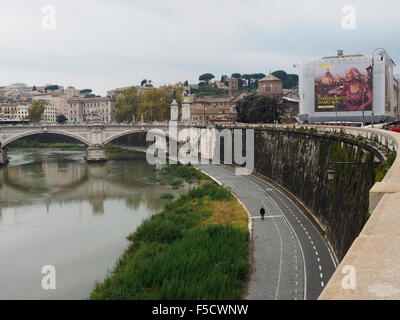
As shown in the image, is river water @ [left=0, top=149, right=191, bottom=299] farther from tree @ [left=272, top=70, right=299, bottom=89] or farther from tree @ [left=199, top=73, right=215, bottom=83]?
tree @ [left=199, top=73, right=215, bottom=83]

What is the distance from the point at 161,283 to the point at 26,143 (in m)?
69.9

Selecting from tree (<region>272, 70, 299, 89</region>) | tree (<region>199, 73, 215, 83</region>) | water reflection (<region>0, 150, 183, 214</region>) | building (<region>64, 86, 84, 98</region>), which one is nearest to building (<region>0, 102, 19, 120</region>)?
building (<region>64, 86, 84, 98</region>)

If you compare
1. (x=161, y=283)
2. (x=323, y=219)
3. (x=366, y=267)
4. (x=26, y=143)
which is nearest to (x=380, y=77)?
(x=323, y=219)

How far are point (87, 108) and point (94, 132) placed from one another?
70.9 m

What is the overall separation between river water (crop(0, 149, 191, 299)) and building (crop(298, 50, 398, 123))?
21075mm

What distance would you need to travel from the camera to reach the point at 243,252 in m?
15.7

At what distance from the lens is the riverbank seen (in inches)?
491

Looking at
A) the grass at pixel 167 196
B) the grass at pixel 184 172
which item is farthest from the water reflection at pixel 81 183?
the grass at pixel 184 172

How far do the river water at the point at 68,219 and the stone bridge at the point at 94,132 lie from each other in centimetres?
534

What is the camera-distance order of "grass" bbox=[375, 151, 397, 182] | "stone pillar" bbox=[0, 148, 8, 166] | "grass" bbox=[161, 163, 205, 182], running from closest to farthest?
"grass" bbox=[375, 151, 397, 182] < "grass" bbox=[161, 163, 205, 182] < "stone pillar" bbox=[0, 148, 8, 166]

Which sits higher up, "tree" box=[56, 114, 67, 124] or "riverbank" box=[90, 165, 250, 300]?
"tree" box=[56, 114, 67, 124]

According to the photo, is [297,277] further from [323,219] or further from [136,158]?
[136,158]

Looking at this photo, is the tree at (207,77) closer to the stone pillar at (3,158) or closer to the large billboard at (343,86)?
the large billboard at (343,86)

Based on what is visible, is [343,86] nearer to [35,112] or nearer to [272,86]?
[272,86]
